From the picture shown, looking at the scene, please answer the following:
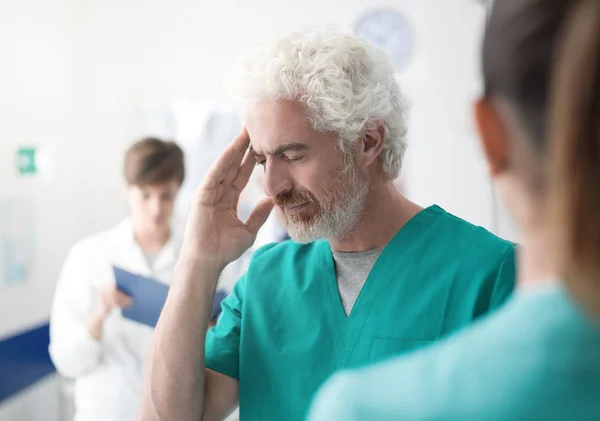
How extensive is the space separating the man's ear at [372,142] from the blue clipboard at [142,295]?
863 mm

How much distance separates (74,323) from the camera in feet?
6.77

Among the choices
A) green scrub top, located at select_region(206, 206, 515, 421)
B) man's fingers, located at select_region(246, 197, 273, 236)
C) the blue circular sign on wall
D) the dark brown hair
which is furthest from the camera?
the blue circular sign on wall

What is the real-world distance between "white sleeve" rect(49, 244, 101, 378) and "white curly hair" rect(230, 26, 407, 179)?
1.18 m

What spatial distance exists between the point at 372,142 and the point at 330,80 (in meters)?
0.17

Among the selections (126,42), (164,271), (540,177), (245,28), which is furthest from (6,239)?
→ (540,177)

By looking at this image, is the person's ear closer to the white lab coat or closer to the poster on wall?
the white lab coat

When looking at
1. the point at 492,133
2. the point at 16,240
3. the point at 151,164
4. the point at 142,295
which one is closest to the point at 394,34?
the point at 151,164

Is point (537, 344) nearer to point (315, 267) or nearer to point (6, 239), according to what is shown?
point (315, 267)

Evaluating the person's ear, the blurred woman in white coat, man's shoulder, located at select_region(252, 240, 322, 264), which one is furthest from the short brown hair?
the person's ear

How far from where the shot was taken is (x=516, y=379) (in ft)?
1.16

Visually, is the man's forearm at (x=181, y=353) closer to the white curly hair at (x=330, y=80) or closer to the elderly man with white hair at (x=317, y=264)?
the elderly man with white hair at (x=317, y=264)

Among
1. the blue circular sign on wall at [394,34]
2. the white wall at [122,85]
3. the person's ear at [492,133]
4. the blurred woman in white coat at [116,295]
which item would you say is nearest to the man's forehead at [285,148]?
the person's ear at [492,133]

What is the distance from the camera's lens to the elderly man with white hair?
1097 mm

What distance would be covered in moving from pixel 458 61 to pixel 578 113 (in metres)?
2.51
